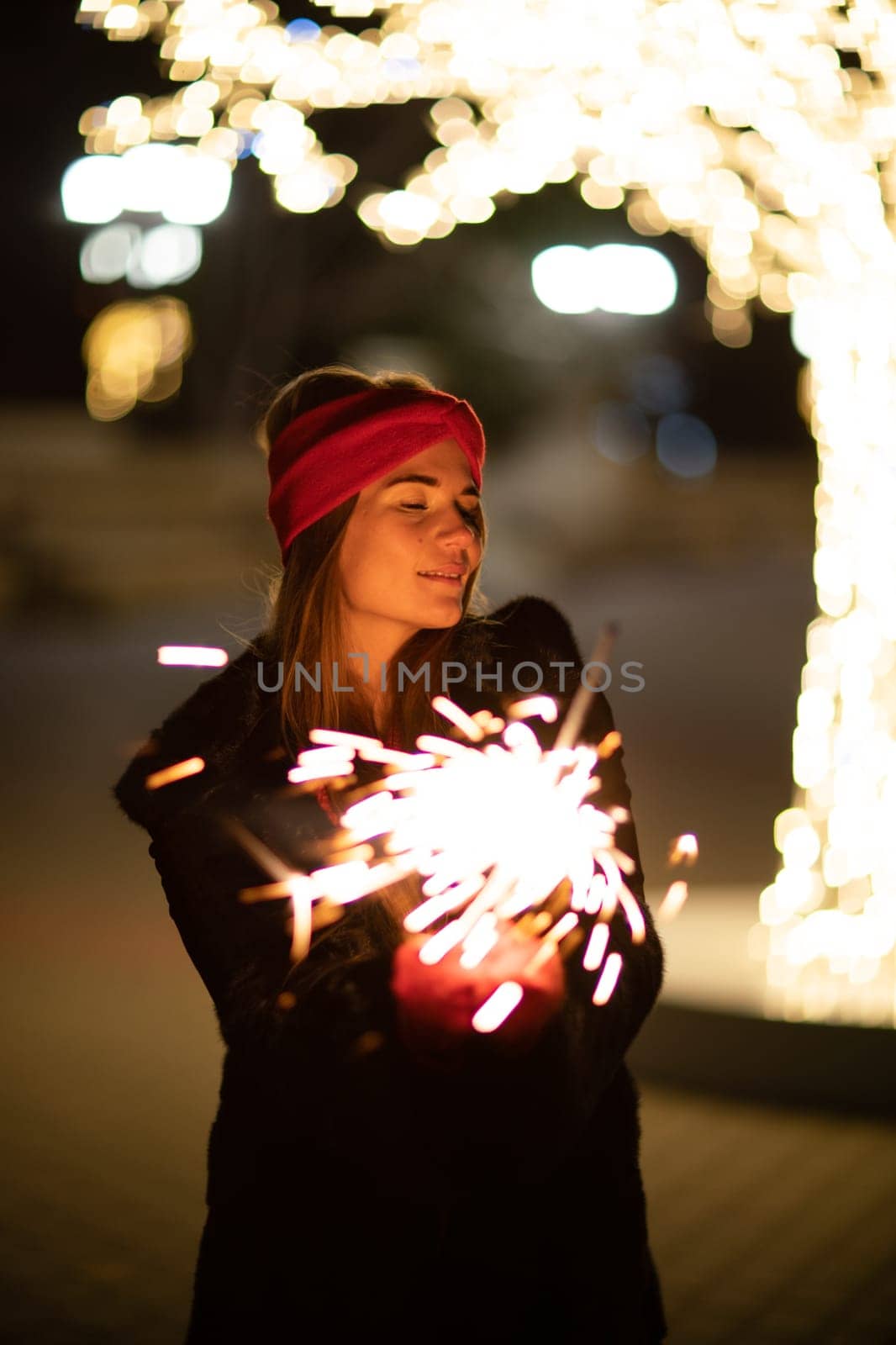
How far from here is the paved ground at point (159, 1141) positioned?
4.48 meters

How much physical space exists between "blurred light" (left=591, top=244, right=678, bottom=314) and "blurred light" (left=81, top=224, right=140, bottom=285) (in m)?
8.53

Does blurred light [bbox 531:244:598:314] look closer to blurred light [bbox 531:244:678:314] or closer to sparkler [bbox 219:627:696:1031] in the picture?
blurred light [bbox 531:244:678:314]

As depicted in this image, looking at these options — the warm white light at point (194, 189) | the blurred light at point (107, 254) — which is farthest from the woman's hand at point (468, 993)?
the blurred light at point (107, 254)

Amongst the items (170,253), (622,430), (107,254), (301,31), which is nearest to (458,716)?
(301,31)

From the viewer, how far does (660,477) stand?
33.1 m

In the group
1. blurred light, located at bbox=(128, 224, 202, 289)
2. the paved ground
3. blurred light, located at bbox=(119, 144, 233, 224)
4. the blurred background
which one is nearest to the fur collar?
the blurred background

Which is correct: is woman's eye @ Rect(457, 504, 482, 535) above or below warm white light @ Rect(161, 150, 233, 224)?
below

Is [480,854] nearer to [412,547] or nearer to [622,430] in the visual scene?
[412,547]

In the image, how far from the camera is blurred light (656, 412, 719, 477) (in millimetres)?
36969

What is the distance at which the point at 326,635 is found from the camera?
261 centimetres

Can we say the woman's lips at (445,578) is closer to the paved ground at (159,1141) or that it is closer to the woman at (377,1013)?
the woman at (377,1013)

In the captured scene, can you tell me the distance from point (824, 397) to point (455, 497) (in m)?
3.56

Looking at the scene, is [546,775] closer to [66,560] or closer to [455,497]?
[455,497]

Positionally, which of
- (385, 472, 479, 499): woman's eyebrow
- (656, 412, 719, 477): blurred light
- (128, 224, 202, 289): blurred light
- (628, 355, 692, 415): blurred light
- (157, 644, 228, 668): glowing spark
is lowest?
(157, 644, 228, 668): glowing spark
